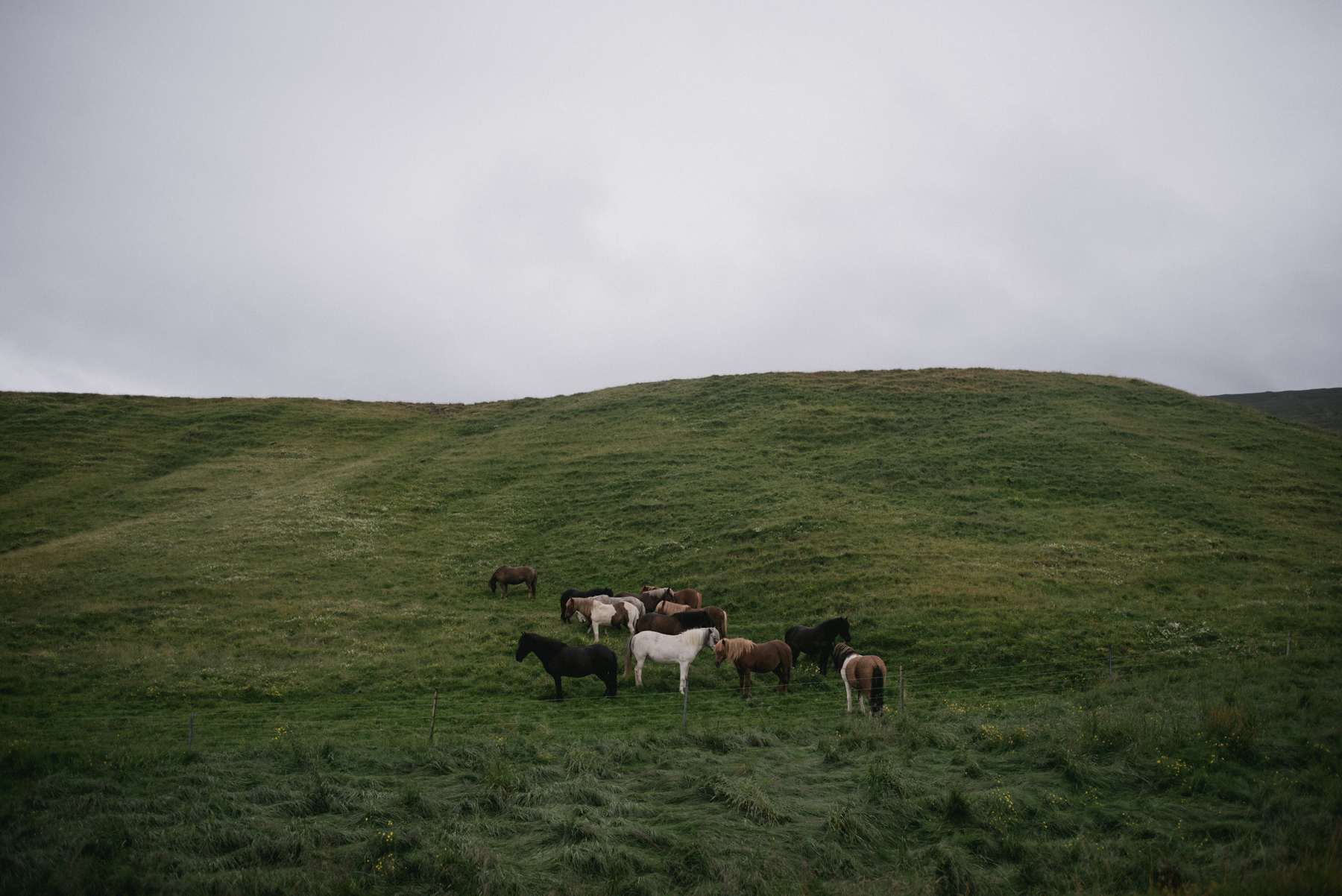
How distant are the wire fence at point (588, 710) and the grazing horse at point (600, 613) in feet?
12.6

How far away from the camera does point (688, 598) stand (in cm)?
2506

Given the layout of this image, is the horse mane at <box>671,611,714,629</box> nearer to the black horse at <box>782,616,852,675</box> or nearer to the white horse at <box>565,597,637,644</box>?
the white horse at <box>565,597,637,644</box>

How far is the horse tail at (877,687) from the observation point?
1558cm

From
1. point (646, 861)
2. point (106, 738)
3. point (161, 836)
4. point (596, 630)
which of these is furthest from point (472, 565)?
point (646, 861)

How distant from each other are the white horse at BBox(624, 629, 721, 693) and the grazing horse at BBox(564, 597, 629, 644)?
4.19m

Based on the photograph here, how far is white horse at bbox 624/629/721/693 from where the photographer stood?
18.1 m

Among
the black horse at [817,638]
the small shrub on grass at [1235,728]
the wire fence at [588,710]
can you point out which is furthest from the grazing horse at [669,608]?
the small shrub on grass at [1235,728]

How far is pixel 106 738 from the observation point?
45.8ft

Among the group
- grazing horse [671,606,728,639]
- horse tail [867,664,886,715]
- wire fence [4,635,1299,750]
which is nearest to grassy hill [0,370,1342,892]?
wire fence [4,635,1299,750]

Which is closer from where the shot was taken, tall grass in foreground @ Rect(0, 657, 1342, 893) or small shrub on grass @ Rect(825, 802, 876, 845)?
tall grass in foreground @ Rect(0, 657, 1342, 893)

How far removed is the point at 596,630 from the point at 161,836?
1411 cm

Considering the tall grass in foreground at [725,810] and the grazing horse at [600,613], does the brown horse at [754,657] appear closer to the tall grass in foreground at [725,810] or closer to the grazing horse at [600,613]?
the tall grass in foreground at [725,810]

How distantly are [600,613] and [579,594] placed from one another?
123 inches

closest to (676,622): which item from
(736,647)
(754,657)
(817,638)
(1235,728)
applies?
(736,647)
